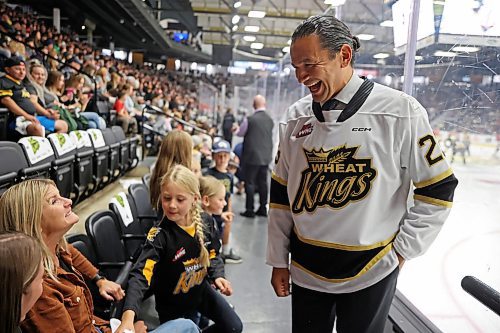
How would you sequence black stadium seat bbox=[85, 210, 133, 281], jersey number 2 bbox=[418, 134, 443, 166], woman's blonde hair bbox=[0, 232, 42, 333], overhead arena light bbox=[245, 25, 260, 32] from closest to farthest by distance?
1. woman's blonde hair bbox=[0, 232, 42, 333]
2. jersey number 2 bbox=[418, 134, 443, 166]
3. black stadium seat bbox=[85, 210, 133, 281]
4. overhead arena light bbox=[245, 25, 260, 32]

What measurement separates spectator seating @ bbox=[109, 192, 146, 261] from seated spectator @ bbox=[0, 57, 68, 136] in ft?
4.31

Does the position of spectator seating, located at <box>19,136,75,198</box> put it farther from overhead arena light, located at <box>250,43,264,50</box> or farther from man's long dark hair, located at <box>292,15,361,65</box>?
overhead arena light, located at <box>250,43,264,50</box>

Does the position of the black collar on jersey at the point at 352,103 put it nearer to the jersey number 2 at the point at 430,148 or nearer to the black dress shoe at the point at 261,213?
the jersey number 2 at the point at 430,148

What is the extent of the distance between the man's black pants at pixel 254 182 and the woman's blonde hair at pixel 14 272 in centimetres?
429

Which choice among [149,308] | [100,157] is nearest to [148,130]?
[100,157]

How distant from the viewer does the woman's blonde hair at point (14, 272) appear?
3.25 feet

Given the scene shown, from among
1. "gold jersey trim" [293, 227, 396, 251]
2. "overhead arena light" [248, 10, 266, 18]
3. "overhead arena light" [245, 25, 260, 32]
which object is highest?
"overhead arena light" [248, 10, 266, 18]

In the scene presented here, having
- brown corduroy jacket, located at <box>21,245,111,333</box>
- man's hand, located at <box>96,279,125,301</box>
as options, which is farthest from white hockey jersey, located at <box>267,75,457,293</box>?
man's hand, located at <box>96,279,125,301</box>

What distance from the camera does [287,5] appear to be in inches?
504

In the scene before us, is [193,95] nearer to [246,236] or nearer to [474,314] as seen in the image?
[246,236]

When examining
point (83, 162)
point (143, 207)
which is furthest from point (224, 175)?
point (83, 162)

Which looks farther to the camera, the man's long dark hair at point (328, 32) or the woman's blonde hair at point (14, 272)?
the man's long dark hair at point (328, 32)

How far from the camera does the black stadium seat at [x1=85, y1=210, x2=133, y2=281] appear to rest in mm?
2201

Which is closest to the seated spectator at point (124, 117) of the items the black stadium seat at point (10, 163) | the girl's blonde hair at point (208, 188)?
the black stadium seat at point (10, 163)
